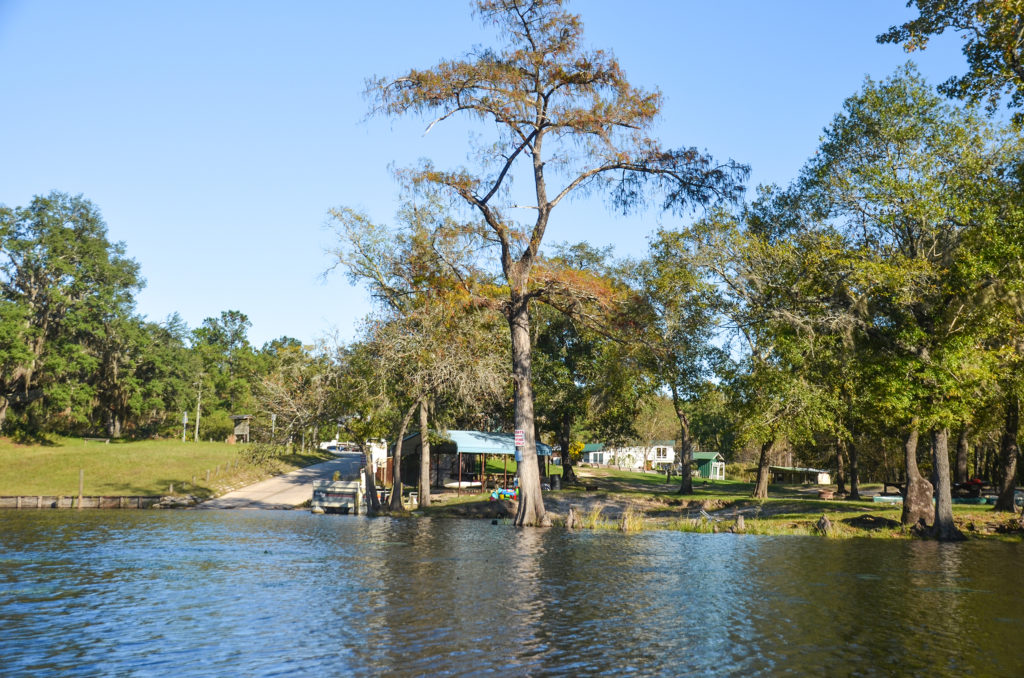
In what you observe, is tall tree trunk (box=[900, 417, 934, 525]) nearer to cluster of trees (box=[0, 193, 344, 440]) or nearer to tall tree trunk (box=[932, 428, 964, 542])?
tall tree trunk (box=[932, 428, 964, 542])

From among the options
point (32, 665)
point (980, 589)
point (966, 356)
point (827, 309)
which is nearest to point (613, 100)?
point (827, 309)

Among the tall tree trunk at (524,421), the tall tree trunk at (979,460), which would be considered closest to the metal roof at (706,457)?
the tall tree trunk at (979,460)

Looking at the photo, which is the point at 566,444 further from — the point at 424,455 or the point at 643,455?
the point at 643,455

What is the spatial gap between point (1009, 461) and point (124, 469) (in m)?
59.7

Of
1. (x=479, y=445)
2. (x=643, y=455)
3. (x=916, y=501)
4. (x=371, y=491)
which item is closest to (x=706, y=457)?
(x=643, y=455)

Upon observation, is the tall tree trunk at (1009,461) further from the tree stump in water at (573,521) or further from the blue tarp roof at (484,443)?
the blue tarp roof at (484,443)

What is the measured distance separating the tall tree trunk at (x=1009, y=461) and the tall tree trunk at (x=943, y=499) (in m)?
8.78

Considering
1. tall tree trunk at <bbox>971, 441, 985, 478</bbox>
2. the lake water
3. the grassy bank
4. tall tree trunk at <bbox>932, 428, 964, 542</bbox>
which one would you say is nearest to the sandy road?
the grassy bank

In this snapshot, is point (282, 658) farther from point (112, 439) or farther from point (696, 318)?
point (112, 439)

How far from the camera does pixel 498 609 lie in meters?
13.1

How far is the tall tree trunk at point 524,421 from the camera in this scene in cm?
3125

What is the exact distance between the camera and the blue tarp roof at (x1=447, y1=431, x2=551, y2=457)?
54019 mm

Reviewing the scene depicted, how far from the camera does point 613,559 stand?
69.5 ft

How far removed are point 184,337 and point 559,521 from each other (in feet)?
285
